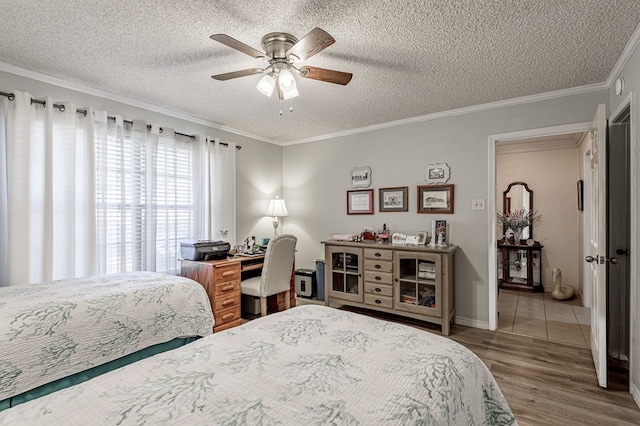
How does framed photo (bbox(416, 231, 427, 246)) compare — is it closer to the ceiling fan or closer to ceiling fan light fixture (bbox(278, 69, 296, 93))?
the ceiling fan

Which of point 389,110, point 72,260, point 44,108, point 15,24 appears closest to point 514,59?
point 389,110

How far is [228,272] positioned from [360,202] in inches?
77.5

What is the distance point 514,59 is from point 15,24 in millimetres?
3314

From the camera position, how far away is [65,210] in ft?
8.80

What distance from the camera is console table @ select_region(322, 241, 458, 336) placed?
10.5ft

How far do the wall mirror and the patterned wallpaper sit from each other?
7cm

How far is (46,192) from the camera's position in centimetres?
255

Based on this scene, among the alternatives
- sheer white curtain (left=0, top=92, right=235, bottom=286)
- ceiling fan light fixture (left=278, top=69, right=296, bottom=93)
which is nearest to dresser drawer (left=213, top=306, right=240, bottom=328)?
sheer white curtain (left=0, top=92, right=235, bottom=286)

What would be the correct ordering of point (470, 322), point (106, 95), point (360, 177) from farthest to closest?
point (360, 177) → point (470, 322) → point (106, 95)

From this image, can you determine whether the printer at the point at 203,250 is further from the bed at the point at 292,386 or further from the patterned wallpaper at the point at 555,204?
the patterned wallpaper at the point at 555,204

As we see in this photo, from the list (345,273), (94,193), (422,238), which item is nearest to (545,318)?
(422,238)

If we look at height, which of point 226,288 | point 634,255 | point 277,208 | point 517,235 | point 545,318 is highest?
point 277,208

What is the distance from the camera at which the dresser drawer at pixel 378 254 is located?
→ 11.4ft

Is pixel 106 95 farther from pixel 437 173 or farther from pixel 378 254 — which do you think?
pixel 437 173
